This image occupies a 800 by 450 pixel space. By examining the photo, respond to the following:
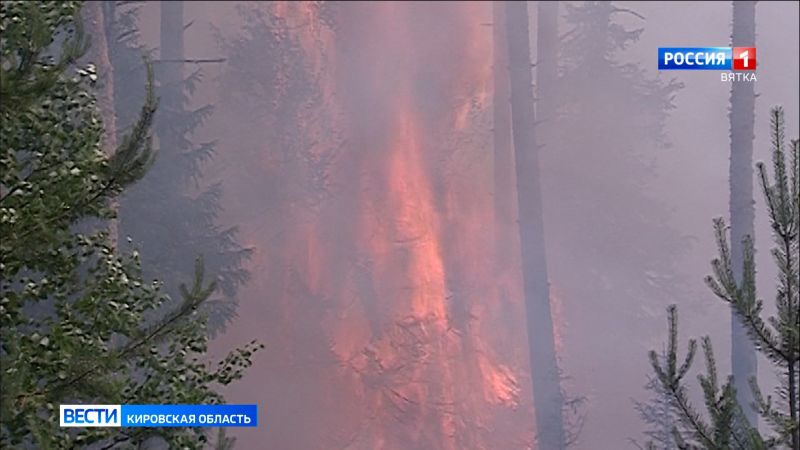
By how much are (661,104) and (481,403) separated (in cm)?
939

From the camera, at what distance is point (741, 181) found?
11.9m

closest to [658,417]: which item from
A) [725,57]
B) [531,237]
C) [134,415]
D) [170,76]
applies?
[531,237]

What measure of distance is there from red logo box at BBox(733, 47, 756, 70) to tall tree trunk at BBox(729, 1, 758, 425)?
0.33 feet

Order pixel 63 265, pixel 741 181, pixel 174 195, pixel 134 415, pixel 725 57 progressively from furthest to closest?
pixel 174 195, pixel 725 57, pixel 741 181, pixel 134 415, pixel 63 265

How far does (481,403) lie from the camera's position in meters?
13.2

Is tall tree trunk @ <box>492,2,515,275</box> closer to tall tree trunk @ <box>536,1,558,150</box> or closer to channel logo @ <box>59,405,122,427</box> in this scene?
tall tree trunk @ <box>536,1,558,150</box>

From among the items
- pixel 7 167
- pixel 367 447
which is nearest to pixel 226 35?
pixel 367 447

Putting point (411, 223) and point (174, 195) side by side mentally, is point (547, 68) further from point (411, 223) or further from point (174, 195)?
point (174, 195)

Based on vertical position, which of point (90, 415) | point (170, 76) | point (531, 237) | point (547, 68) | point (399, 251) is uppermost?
point (547, 68)

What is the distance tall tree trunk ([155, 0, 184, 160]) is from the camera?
15.6 meters

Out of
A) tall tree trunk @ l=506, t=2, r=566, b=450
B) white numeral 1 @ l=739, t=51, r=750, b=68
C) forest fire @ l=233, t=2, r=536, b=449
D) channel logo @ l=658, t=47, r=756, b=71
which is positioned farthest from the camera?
forest fire @ l=233, t=2, r=536, b=449

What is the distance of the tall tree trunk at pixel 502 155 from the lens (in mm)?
16875

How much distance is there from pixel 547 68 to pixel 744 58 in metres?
7.28

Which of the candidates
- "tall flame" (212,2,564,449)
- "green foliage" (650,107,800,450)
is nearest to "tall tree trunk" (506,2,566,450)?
"tall flame" (212,2,564,449)
